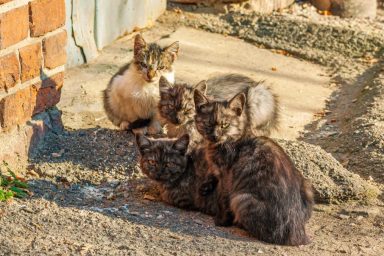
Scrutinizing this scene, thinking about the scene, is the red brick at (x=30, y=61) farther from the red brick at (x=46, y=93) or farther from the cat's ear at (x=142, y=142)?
the cat's ear at (x=142, y=142)

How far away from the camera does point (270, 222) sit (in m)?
5.99

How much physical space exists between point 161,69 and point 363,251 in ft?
9.80

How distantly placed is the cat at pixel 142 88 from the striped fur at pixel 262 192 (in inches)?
74.6

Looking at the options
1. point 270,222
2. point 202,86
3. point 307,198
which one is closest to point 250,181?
point 270,222

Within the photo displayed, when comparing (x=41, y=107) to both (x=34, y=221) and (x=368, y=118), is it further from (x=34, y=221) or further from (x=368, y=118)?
(x=368, y=118)

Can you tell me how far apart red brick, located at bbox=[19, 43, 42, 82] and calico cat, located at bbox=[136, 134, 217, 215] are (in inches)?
35.0

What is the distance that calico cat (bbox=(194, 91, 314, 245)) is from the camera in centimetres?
600

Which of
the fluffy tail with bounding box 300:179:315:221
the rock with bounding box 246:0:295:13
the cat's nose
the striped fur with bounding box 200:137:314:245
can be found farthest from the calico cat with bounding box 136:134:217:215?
the rock with bounding box 246:0:295:13

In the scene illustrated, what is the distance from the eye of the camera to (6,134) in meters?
6.55

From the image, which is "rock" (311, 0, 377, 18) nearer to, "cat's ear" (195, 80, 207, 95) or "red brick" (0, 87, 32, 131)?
"cat's ear" (195, 80, 207, 95)

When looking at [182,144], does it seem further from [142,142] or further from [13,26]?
[13,26]

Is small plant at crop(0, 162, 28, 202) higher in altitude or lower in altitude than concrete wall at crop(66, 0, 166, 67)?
higher

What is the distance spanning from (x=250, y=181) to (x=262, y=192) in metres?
0.13

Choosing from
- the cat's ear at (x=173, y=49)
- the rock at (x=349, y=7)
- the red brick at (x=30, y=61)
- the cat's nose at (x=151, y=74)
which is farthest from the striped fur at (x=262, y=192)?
the rock at (x=349, y=7)
